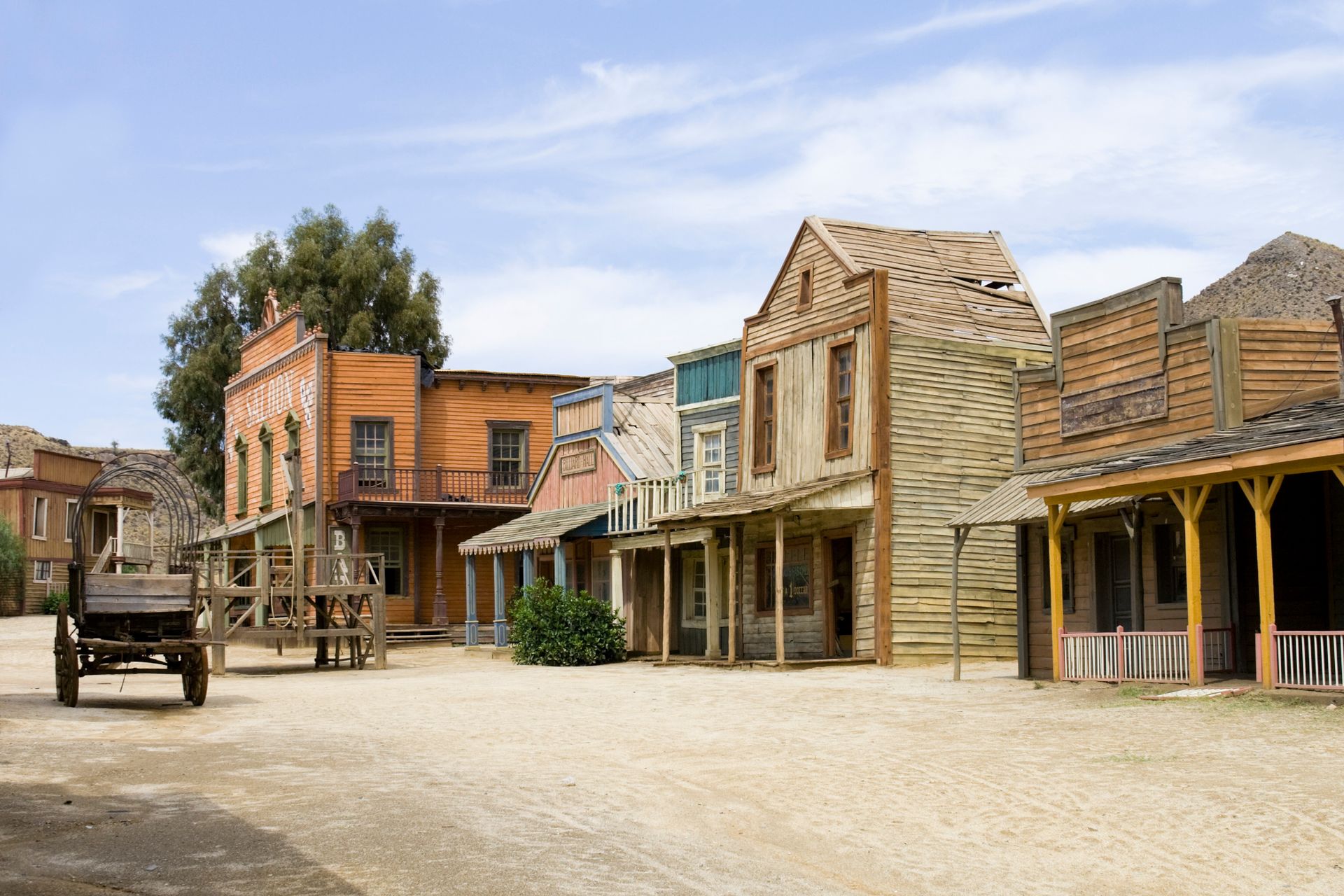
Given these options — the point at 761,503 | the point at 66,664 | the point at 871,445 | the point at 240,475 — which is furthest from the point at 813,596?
the point at 240,475

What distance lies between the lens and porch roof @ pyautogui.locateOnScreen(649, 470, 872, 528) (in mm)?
23797

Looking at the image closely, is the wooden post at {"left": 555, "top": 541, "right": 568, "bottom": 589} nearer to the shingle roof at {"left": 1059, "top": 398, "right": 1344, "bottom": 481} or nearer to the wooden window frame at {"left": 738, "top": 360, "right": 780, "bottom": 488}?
the wooden window frame at {"left": 738, "top": 360, "right": 780, "bottom": 488}

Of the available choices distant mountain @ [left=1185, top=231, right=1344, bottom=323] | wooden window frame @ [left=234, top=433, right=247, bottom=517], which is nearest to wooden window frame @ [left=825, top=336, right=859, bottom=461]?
wooden window frame @ [left=234, top=433, right=247, bottom=517]

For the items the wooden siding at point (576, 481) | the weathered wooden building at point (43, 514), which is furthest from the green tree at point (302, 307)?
the wooden siding at point (576, 481)

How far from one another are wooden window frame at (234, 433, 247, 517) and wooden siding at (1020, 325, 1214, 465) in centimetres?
2977

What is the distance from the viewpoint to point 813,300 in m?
26.7

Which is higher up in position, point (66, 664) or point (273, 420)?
point (273, 420)

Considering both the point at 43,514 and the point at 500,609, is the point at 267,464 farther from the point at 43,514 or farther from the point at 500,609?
the point at 43,514

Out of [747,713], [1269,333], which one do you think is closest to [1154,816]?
[747,713]

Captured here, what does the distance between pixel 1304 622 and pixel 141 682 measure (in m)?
16.7

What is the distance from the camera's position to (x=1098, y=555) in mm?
20984

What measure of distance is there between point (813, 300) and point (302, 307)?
96.1ft

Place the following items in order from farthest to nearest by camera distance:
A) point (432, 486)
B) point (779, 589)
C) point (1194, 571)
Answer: point (432, 486) → point (779, 589) → point (1194, 571)

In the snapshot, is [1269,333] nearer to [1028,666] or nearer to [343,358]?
[1028,666]
